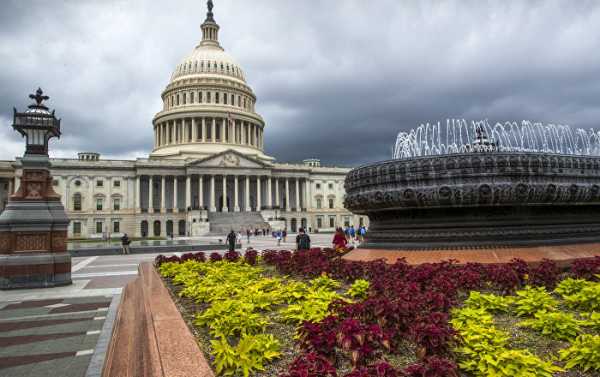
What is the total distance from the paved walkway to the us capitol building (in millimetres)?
55721

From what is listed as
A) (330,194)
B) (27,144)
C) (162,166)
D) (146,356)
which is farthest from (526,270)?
(330,194)

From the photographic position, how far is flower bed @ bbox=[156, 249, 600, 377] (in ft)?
10.4

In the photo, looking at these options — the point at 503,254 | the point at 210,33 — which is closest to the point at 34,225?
the point at 503,254

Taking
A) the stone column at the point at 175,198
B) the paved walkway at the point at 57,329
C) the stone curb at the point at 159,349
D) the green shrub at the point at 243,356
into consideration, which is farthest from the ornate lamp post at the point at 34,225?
the stone column at the point at 175,198

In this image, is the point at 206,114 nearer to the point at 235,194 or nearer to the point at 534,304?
the point at 235,194

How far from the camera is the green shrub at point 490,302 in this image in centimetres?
490

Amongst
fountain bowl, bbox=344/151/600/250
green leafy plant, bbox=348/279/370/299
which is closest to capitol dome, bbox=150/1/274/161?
fountain bowl, bbox=344/151/600/250

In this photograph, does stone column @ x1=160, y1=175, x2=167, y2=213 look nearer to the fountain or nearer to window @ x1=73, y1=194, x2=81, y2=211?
window @ x1=73, y1=194, x2=81, y2=211

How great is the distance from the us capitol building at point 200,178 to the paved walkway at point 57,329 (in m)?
55.7

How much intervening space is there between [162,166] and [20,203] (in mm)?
68018

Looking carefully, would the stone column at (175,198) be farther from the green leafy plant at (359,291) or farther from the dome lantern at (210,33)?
the green leafy plant at (359,291)

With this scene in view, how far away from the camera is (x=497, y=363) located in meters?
2.99

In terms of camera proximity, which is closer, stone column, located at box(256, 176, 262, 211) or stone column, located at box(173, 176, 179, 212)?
stone column, located at box(173, 176, 179, 212)

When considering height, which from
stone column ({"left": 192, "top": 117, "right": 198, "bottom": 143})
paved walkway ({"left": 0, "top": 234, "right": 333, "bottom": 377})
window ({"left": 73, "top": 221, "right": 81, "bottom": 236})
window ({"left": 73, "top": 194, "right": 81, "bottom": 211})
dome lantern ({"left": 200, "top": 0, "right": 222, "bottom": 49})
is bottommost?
paved walkway ({"left": 0, "top": 234, "right": 333, "bottom": 377})
